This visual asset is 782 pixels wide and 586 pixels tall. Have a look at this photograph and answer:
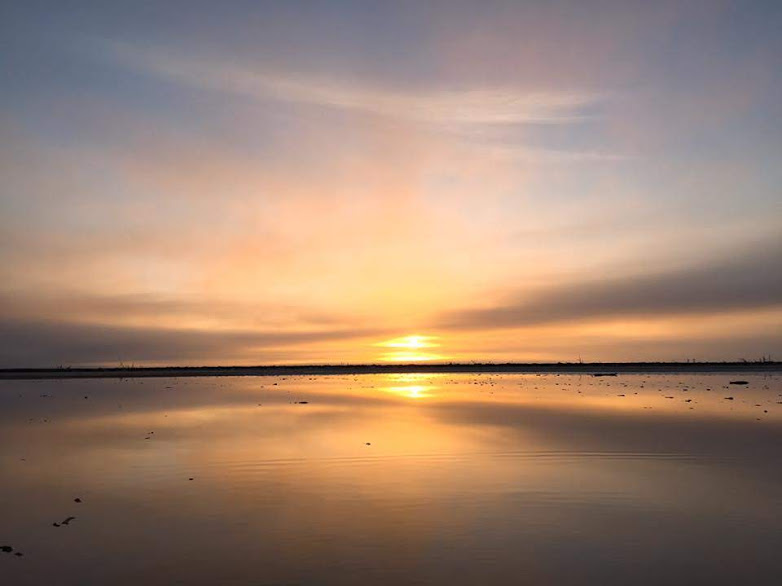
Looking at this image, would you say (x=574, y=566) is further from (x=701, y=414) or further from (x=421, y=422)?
(x=701, y=414)

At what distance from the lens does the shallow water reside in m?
12.8

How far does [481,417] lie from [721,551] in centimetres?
2787

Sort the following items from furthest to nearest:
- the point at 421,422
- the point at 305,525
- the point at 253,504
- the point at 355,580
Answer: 1. the point at 421,422
2. the point at 253,504
3. the point at 305,525
4. the point at 355,580

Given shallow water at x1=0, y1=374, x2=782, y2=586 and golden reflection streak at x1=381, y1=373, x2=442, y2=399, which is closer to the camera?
shallow water at x1=0, y1=374, x2=782, y2=586

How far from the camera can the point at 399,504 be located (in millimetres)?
17797

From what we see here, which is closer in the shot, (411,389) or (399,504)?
(399,504)

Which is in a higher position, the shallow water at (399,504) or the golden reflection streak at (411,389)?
the golden reflection streak at (411,389)

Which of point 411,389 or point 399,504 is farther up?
point 411,389

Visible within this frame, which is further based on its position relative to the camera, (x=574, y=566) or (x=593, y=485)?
(x=593, y=485)

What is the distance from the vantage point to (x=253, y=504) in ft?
59.9

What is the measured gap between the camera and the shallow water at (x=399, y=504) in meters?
12.8

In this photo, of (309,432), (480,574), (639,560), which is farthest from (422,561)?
(309,432)

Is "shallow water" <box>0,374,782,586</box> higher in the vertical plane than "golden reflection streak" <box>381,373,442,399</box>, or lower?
lower

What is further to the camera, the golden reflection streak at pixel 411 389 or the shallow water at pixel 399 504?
the golden reflection streak at pixel 411 389
